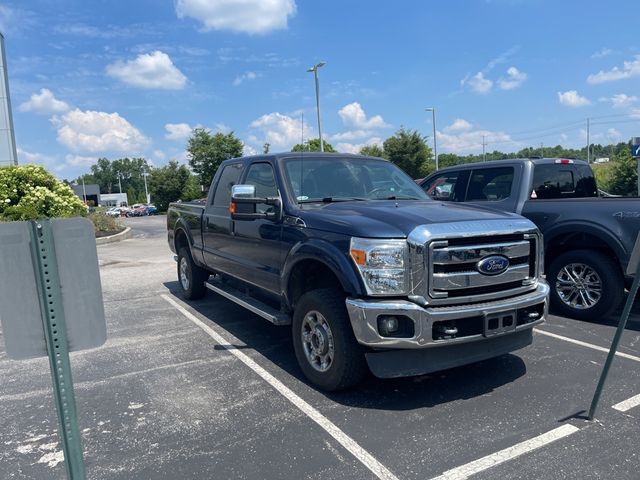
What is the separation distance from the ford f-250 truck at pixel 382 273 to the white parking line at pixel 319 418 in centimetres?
25

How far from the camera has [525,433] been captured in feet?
10.9

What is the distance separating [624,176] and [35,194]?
94.5 ft

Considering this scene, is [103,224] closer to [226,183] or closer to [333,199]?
[226,183]

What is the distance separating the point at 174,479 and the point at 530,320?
2.90m

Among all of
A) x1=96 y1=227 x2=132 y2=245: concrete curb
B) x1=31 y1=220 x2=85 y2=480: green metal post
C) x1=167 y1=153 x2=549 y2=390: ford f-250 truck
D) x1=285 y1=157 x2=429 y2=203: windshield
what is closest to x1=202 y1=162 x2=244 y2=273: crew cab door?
x1=167 y1=153 x2=549 y2=390: ford f-250 truck

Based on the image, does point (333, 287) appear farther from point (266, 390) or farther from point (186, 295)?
point (186, 295)

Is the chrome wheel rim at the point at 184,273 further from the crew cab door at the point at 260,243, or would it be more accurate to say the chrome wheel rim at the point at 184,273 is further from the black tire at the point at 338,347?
the black tire at the point at 338,347

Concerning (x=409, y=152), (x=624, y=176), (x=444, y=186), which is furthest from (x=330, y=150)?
(x=444, y=186)

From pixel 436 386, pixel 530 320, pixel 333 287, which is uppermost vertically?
pixel 333 287

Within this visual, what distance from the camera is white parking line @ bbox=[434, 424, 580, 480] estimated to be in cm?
287

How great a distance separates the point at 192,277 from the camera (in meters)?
7.37

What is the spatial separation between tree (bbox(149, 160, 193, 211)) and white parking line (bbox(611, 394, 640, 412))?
55.1 meters

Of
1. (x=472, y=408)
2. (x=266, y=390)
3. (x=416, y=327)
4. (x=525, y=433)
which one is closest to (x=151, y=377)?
(x=266, y=390)

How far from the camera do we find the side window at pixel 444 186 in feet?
24.3
